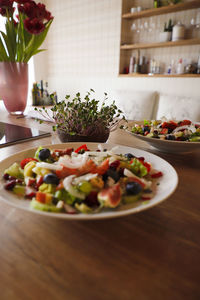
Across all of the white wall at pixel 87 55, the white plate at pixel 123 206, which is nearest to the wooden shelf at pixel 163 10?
the white wall at pixel 87 55

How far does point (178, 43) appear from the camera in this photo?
264 cm

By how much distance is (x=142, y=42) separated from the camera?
313 cm

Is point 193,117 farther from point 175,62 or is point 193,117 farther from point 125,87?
point 125,87

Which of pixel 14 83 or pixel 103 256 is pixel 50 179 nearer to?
pixel 103 256

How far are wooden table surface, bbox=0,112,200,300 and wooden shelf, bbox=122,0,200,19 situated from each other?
9.10ft

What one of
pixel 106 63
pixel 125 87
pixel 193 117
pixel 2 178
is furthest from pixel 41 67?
pixel 2 178

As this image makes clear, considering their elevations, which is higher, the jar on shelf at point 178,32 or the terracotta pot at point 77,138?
the jar on shelf at point 178,32

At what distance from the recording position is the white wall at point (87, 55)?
3166 millimetres

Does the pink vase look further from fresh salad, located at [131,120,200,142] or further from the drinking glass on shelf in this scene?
the drinking glass on shelf

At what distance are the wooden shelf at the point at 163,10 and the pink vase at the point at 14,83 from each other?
199cm

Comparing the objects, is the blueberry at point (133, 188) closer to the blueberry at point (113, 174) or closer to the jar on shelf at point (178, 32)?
the blueberry at point (113, 174)

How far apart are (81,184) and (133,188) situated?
0.11m

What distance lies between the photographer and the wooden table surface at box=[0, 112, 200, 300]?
1.13ft

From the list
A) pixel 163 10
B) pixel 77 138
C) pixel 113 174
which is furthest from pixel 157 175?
pixel 163 10
